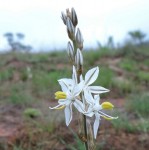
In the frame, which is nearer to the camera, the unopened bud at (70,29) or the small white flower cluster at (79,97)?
the small white flower cluster at (79,97)

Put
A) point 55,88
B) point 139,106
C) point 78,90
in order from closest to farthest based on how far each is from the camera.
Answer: point 78,90 < point 139,106 < point 55,88

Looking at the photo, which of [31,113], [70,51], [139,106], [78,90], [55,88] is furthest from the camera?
[55,88]

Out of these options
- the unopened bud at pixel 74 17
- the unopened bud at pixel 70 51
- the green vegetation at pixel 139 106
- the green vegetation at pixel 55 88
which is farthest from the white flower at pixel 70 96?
the green vegetation at pixel 139 106

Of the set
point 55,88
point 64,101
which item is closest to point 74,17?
point 64,101

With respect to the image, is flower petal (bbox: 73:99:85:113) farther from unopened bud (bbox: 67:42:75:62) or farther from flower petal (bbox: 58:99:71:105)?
unopened bud (bbox: 67:42:75:62)

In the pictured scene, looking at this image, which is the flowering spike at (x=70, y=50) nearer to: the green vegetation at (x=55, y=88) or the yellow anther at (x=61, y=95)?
the yellow anther at (x=61, y=95)

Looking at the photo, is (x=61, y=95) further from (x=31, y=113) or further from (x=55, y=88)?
(x=55, y=88)

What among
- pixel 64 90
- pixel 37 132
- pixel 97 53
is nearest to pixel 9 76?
pixel 97 53

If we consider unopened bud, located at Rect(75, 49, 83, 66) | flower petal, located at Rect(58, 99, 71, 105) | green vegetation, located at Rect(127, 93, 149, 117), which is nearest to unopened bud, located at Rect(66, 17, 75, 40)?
unopened bud, located at Rect(75, 49, 83, 66)

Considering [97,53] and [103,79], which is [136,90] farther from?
[97,53]
